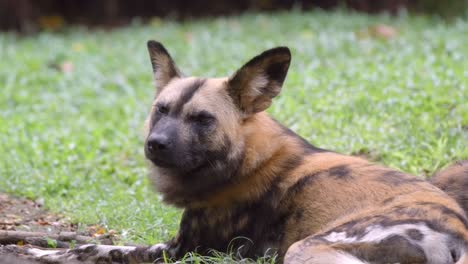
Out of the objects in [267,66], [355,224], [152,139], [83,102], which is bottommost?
[83,102]

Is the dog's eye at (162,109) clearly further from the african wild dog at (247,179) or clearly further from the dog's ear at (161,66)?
the dog's ear at (161,66)

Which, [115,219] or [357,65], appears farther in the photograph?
[357,65]

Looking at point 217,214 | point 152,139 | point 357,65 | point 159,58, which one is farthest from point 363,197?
point 357,65

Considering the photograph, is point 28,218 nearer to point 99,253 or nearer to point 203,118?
point 99,253

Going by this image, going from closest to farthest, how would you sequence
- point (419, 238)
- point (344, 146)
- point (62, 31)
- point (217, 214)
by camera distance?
point (419, 238)
point (217, 214)
point (344, 146)
point (62, 31)

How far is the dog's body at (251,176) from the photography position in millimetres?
3832

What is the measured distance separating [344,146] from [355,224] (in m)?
2.46

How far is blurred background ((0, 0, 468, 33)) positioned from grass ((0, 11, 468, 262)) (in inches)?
59.4

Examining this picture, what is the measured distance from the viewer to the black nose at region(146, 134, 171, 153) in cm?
400

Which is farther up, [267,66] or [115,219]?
[267,66]

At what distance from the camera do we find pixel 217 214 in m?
4.10

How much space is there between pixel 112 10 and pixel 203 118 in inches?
443

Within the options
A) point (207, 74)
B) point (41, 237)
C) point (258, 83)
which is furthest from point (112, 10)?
point (258, 83)

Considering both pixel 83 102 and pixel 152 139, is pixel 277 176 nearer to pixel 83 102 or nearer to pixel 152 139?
pixel 152 139
